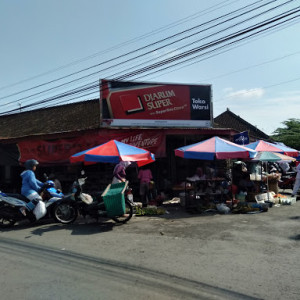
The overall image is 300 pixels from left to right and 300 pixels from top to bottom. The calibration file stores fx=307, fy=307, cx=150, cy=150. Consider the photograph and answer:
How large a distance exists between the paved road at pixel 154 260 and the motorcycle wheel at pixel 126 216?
15 cm

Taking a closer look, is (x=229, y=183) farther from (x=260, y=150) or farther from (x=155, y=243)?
(x=155, y=243)

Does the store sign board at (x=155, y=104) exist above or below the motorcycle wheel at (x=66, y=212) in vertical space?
above

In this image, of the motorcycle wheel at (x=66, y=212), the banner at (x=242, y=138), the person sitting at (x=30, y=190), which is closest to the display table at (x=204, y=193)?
the banner at (x=242, y=138)

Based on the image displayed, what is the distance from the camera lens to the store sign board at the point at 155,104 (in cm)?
1331

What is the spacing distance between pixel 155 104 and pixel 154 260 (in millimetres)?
9563

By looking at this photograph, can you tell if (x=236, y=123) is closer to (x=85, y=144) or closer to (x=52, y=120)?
(x=52, y=120)

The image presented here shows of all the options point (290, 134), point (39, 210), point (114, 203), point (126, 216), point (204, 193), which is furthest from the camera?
point (290, 134)

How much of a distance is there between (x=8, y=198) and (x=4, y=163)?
6521 millimetres

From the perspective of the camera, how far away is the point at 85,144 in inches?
507

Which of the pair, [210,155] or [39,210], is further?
[210,155]

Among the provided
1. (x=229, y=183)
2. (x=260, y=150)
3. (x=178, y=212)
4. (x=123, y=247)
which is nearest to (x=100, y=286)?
(x=123, y=247)

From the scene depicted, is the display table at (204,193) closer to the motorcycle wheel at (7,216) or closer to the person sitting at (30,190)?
the person sitting at (30,190)

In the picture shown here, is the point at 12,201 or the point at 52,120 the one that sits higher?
the point at 52,120

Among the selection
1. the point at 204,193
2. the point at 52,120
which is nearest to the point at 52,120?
the point at 52,120
